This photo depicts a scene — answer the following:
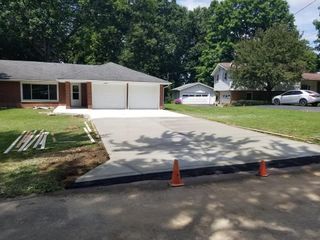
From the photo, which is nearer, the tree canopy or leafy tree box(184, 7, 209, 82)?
the tree canopy

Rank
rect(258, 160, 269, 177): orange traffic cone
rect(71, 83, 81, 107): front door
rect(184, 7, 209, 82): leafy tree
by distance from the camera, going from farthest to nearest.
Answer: rect(184, 7, 209, 82): leafy tree < rect(71, 83, 81, 107): front door < rect(258, 160, 269, 177): orange traffic cone

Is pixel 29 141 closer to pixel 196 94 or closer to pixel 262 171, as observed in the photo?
pixel 262 171

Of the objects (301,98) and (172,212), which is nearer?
(172,212)

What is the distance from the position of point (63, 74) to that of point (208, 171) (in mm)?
23483

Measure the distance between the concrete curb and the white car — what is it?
23.1 metres

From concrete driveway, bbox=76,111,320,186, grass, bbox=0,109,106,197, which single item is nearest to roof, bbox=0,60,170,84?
concrete driveway, bbox=76,111,320,186

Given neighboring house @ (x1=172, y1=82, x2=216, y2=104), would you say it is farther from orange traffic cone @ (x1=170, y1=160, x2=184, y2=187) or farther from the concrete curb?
orange traffic cone @ (x1=170, y1=160, x2=184, y2=187)

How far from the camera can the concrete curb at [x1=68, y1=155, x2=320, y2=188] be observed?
5867 millimetres

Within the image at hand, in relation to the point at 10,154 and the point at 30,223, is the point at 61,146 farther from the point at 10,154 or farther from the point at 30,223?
the point at 30,223

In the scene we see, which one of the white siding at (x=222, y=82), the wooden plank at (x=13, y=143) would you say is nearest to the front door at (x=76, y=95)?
the wooden plank at (x=13, y=143)

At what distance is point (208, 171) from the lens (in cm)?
667

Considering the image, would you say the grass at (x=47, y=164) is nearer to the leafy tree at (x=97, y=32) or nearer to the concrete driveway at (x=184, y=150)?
the concrete driveway at (x=184, y=150)

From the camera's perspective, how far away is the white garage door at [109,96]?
83.0ft

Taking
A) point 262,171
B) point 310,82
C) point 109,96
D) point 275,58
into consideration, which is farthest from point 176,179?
point 310,82
